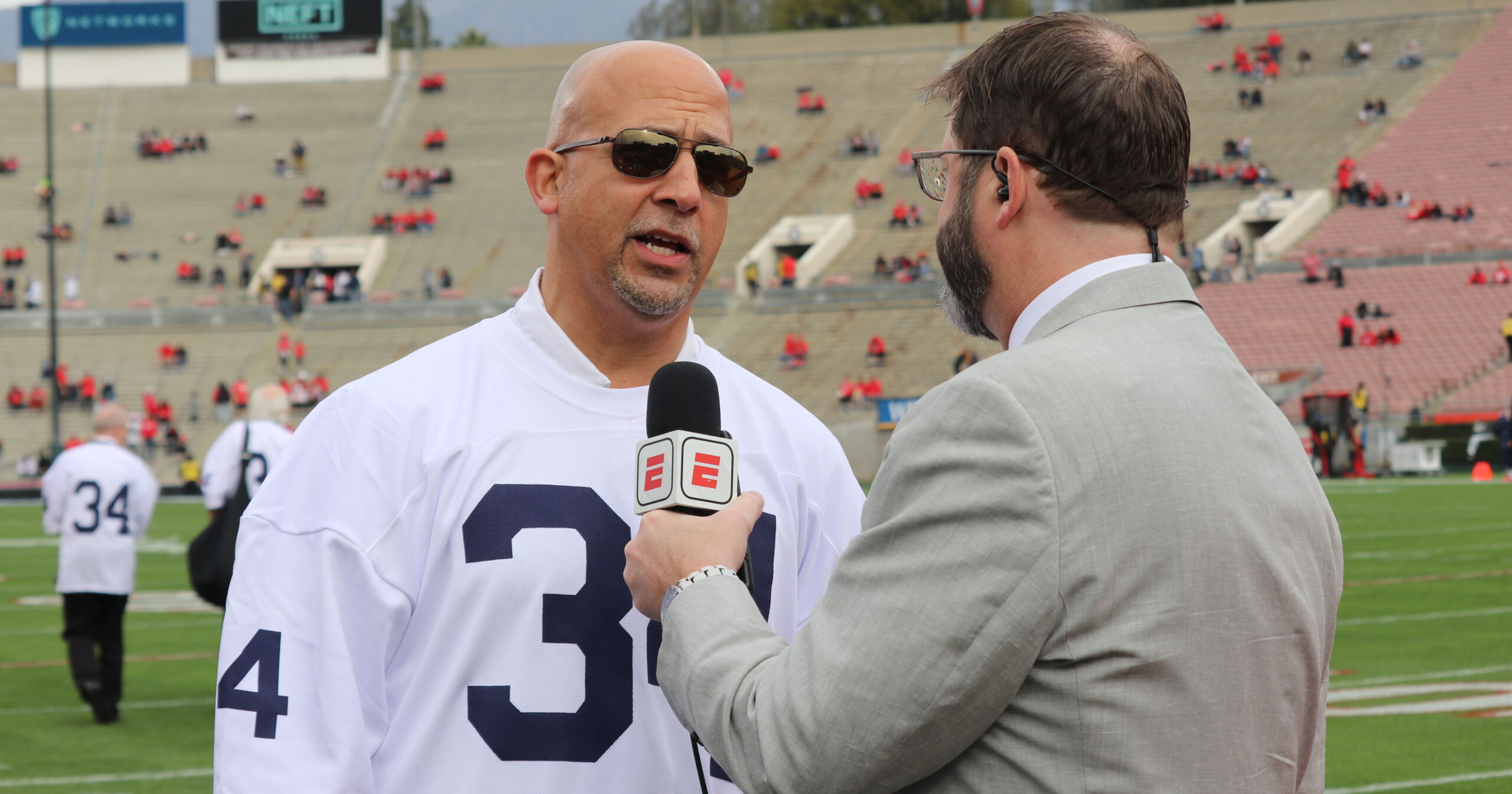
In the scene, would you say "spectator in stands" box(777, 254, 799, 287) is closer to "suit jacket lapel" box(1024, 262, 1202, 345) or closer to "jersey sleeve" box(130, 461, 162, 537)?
"jersey sleeve" box(130, 461, 162, 537)

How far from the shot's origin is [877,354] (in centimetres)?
3703

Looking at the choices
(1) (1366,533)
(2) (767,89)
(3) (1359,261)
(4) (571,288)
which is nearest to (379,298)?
(2) (767,89)

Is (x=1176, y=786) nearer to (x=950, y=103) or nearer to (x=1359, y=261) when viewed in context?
(x=950, y=103)

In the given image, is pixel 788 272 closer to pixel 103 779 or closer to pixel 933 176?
pixel 103 779

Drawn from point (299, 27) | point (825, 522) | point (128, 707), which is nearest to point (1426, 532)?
point (128, 707)

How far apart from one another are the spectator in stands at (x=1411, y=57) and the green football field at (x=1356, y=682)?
3017 centimetres

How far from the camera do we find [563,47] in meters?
54.3

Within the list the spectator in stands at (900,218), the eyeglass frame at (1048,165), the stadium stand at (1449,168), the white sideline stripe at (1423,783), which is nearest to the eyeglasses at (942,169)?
the eyeglass frame at (1048,165)

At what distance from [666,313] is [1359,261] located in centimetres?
3694

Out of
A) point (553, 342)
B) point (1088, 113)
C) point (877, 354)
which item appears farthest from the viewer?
point (877, 354)

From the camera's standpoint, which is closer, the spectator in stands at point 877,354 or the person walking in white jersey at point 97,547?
the person walking in white jersey at point 97,547

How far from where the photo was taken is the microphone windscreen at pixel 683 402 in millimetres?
2334

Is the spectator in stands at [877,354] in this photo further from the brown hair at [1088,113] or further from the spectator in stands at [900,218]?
the brown hair at [1088,113]

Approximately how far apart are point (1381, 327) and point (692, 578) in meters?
34.4
